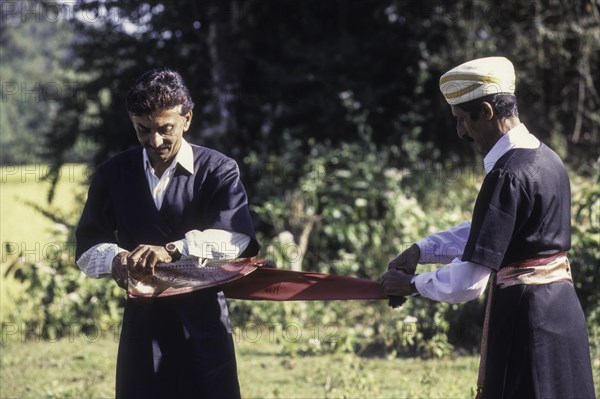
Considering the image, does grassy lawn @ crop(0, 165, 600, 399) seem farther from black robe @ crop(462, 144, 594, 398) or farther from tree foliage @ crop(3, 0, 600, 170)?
tree foliage @ crop(3, 0, 600, 170)

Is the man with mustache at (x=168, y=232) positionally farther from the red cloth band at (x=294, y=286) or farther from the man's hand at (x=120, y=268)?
the red cloth band at (x=294, y=286)

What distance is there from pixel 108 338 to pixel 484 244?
580cm

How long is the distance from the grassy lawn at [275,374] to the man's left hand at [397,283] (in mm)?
1797

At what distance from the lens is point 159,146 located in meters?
3.58

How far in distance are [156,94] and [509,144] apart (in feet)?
4.46

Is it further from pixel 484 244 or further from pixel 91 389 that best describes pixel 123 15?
pixel 484 244

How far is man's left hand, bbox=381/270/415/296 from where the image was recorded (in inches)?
143

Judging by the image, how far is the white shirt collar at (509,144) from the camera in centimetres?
324

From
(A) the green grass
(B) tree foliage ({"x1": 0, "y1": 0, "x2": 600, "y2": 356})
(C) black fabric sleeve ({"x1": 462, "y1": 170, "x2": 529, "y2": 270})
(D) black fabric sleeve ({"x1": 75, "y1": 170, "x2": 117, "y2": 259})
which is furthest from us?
(A) the green grass

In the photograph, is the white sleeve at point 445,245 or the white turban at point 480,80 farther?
the white sleeve at point 445,245

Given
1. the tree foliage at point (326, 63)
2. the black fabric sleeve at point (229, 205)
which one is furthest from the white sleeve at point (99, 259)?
the tree foliage at point (326, 63)

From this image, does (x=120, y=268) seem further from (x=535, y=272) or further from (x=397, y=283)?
(x=535, y=272)

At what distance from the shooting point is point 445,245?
377cm

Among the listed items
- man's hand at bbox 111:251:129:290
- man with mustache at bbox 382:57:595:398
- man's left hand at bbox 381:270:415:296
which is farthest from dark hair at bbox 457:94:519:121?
man's hand at bbox 111:251:129:290
